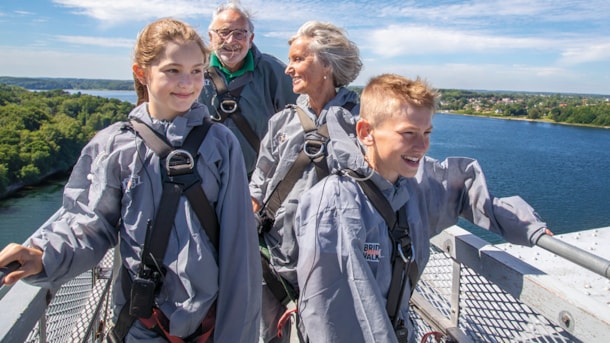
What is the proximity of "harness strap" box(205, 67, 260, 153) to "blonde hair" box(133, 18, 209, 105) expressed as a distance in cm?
111

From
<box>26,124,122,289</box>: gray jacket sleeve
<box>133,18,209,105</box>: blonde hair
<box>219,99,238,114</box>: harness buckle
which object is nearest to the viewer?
<box>26,124,122,289</box>: gray jacket sleeve

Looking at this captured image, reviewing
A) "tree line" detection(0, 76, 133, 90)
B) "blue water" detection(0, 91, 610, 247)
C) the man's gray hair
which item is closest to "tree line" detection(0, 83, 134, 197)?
"blue water" detection(0, 91, 610, 247)

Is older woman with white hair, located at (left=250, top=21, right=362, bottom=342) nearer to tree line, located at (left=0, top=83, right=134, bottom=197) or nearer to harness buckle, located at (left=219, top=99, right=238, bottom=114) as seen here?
harness buckle, located at (left=219, top=99, right=238, bottom=114)

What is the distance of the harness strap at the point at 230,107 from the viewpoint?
2.99 m

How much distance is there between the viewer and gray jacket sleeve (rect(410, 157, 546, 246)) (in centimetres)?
196

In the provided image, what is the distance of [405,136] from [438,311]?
1.18m

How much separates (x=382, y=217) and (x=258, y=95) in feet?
5.33

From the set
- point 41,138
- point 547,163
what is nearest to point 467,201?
point 547,163

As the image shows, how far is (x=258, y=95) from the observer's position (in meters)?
3.10

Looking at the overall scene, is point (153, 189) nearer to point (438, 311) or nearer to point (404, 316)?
point (404, 316)

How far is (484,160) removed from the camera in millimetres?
44906

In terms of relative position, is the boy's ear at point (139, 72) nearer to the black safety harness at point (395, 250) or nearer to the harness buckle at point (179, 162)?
the harness buckle at point (179, 162)

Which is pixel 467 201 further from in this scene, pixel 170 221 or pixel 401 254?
pixel 170 221

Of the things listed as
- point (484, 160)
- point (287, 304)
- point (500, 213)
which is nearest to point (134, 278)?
point (287, 304)
